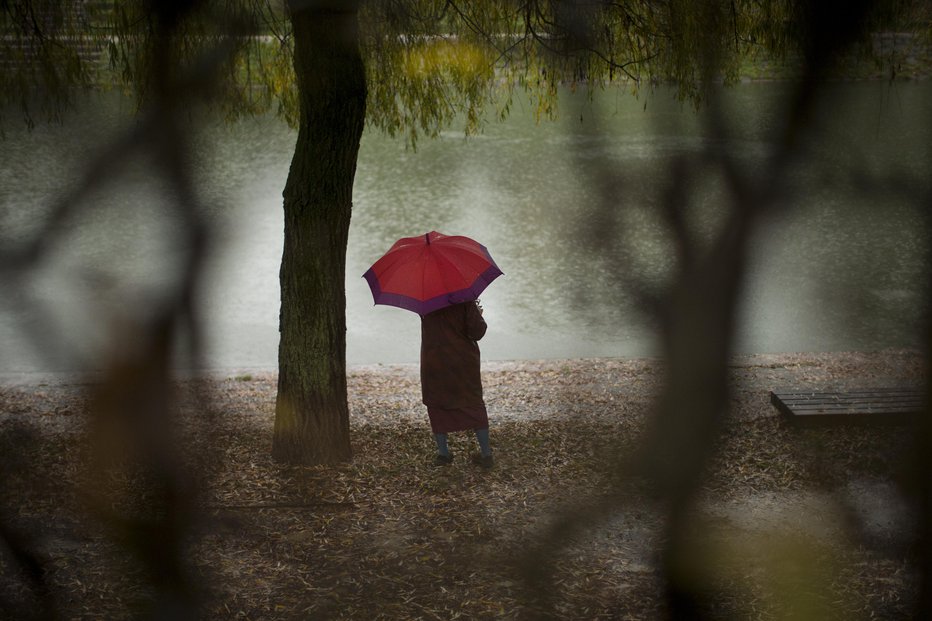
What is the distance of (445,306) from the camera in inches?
211

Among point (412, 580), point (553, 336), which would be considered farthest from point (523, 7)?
point (553, 336)

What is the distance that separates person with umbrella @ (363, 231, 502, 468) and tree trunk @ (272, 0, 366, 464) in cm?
32

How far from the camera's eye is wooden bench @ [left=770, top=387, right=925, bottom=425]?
632 cm

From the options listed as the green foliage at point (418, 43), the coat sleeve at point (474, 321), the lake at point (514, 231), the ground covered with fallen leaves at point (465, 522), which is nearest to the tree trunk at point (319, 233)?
the ground covered with fallen leaves at point (465, 522)

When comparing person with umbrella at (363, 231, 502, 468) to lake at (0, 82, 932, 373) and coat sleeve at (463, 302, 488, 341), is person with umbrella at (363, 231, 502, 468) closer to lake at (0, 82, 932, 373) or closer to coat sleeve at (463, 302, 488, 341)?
coat sleeve at (463, 302, 488, 341)

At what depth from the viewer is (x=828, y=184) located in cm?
1595

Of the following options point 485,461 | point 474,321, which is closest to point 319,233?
point 474,321

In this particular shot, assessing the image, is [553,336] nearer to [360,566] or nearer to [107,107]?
[360,566]

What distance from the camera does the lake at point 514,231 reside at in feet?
31.4

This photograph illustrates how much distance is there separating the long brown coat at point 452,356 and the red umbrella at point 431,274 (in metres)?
0.21

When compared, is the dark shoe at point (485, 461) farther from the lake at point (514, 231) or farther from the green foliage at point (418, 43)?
the green foliage at point (418, 43)

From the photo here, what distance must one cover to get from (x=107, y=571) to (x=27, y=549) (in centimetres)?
48

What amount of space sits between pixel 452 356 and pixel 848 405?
9.11 ft

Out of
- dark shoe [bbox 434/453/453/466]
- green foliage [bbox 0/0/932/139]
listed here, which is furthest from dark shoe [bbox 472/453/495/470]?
green foliage [bbox 0/0/932/139]
